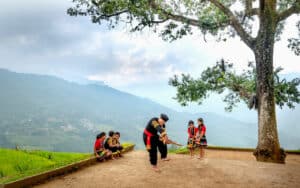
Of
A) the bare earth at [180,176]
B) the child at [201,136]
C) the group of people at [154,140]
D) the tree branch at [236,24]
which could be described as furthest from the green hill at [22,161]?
the tree branch at [236,24]

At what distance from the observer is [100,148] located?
11773mm

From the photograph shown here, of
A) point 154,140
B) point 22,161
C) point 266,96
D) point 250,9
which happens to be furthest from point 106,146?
point 250,9

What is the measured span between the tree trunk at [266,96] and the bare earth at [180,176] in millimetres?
3290

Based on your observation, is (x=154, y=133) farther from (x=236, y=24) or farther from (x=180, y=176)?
(x=236, y=24)

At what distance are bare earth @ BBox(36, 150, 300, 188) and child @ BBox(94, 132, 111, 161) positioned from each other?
1.50 feet

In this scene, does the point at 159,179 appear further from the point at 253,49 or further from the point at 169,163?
the point at 253,49

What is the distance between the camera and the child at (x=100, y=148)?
1157 centimetres

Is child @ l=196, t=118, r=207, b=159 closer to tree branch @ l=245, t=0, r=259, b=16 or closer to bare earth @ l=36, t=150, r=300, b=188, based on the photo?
bare earth @ l=36, t=150, r=300, b=188

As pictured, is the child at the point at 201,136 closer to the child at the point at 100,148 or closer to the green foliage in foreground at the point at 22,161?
the child at the point at 100,148

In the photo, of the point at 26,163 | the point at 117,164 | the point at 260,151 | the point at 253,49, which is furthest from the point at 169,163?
the point at 253,49

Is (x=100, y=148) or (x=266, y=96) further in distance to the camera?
(x=266, y=96)

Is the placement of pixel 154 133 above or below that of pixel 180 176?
above

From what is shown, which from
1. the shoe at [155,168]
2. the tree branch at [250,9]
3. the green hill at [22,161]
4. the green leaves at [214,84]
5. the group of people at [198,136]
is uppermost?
the tree branch at [250,9]

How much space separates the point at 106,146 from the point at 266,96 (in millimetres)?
7500
